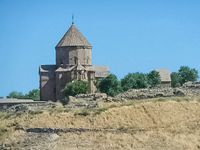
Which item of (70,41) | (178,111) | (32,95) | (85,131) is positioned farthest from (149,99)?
(32,95)

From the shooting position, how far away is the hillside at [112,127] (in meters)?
30.0

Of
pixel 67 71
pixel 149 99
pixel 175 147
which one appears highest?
pixel 67 71

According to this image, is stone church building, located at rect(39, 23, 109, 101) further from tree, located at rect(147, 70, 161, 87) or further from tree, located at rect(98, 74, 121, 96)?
Result: tree, located at rect(147, 70, 161, 87)

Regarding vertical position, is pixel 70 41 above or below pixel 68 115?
above

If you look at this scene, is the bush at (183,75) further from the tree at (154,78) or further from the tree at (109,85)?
the tree at (109,85)

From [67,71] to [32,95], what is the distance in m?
27.4

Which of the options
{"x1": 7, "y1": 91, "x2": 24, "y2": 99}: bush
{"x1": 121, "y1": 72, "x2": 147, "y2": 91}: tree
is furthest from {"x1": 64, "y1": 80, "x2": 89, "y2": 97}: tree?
{"x1": 7, "y1": 91, "x2": 24, "y2": 99}: bush

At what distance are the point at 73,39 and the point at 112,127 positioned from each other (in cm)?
3545

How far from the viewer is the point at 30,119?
33000 millimetres

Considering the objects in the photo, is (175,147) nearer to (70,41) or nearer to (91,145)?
(91,145)

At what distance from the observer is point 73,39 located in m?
65.9

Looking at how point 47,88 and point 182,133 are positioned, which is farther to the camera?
point 47,88

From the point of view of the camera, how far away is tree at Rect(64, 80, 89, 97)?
192ft

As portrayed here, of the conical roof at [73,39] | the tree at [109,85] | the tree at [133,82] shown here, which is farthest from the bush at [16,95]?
the tree at [109,85]
